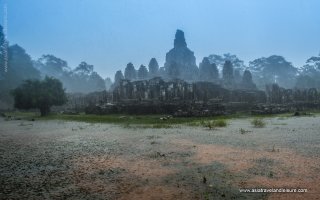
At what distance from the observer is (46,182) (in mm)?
7633

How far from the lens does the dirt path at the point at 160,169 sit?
679cm

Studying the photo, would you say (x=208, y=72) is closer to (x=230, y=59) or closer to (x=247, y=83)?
(x=247, y=83)

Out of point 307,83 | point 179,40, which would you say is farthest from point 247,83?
point 307,83

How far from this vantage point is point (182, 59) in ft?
260

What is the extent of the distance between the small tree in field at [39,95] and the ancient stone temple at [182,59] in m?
34.2

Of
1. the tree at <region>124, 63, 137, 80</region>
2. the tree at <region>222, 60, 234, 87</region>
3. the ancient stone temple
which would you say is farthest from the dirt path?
the tree at <region>124, 63, 137, 80</region>

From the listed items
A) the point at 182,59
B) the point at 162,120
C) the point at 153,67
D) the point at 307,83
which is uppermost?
the point at 182,59

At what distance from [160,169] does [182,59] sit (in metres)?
71.7

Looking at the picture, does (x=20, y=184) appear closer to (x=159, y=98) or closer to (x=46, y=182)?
(x=46, y=182)

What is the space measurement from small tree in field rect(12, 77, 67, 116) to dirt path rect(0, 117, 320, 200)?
28922mm

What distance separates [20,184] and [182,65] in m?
70.9

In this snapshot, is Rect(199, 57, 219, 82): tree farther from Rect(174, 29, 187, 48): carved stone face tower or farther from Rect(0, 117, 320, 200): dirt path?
Rect(0, 117, 320, 200): dirt path

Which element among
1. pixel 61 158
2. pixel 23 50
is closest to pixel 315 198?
pixel 61 158

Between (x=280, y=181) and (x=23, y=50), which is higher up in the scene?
(x=23, y=50)
